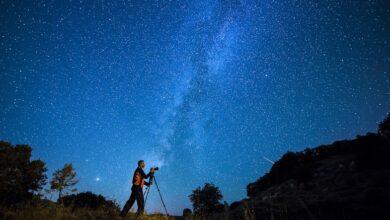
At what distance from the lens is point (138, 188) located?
29.7ft

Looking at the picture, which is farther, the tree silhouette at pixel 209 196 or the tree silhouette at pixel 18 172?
the tree silhouette at pixel 209 196

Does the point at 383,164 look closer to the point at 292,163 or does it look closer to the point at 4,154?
the point at 292,163

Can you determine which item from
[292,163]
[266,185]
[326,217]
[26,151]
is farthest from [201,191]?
[326,217]

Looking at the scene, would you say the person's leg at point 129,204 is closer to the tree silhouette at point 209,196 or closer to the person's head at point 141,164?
the person's head at point 141,164

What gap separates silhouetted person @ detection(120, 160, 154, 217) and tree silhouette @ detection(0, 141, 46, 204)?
2215cm

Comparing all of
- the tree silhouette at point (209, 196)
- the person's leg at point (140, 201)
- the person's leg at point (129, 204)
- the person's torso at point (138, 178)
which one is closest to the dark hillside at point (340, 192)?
the person's leg at point (140, 201)

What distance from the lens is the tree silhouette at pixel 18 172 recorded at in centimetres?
2484

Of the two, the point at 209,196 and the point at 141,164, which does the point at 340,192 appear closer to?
the point at 141,164

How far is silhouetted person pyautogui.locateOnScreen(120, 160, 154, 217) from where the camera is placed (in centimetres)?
877

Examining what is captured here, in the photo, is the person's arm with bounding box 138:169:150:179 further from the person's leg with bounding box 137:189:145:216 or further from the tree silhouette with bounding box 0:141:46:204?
the tree silhouette with bounding box 0:141:46:204

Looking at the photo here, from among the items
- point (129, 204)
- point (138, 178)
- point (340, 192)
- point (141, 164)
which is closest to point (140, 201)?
point (129, 204)

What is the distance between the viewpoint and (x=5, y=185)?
24.0 m

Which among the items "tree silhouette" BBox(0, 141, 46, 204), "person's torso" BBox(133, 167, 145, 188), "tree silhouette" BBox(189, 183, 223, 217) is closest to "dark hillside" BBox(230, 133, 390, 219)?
"person's torso" BBox(133, 167, 145, 188)

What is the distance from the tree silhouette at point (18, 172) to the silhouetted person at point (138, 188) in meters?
22.1
